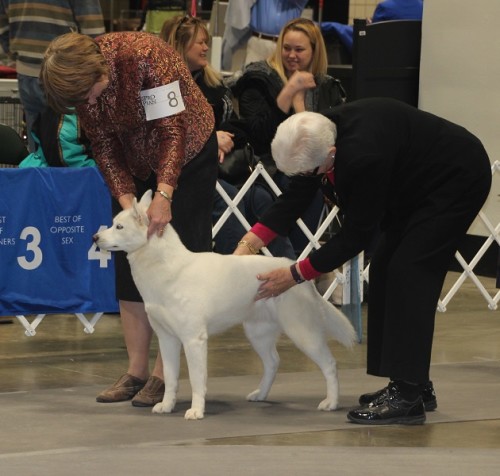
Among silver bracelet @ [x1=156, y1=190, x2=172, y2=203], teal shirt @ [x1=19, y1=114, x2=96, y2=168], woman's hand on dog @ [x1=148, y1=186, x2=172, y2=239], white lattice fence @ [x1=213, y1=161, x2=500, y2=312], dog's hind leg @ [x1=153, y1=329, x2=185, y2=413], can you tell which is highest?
silver bracelet @ [x1=156, y1=190, x2=172, y2=203]

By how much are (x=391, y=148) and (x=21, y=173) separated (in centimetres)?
217

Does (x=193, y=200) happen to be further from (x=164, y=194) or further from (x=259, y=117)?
(x=259, y=117)

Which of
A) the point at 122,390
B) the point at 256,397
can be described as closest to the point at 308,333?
the point at 256,397

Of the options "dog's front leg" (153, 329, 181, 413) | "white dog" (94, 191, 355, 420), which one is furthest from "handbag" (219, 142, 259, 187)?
"dog's front leg" (153, 329, 181, 413)

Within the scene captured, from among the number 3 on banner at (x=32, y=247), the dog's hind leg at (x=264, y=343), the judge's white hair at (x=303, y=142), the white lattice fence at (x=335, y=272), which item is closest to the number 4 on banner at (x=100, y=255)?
the number 3 on banner at (x=32, y=247)

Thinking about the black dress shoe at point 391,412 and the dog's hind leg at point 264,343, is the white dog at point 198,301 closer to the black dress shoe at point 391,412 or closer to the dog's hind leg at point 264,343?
the dog's hind leg at point 264,343

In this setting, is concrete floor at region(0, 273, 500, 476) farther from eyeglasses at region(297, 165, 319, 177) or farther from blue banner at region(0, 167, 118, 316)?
eyeglasses at region(297, 165, 319, 177)

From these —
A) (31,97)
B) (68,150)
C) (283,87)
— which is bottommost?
(68,150)

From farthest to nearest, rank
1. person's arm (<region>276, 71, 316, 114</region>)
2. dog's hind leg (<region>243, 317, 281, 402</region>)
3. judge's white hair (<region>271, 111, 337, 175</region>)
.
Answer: person's arm (<region>276, 71, 316, 114</region>)
dog's hind leg (<region>243, 317, 281, 402</region>)
judge's white hair (<region>271, 111, 337, 175</region>)

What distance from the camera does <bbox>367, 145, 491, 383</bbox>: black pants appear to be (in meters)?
3.84

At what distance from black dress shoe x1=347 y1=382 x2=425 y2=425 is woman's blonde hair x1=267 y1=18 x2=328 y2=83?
2620 millimetres

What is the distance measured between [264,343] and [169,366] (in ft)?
1.18

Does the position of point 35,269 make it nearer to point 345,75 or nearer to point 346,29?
point 345,75

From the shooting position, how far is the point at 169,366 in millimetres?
4016
